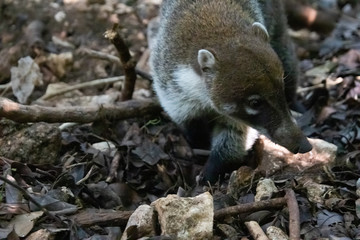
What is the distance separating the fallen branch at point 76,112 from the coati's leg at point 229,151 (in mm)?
970

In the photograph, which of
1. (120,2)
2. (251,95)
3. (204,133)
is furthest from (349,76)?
(120,2)

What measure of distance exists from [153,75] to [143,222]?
271 cm

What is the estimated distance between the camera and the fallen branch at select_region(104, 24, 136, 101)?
5973mm

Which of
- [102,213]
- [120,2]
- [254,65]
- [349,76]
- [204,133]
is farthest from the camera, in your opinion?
[120,2]

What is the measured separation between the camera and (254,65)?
5.22 meters

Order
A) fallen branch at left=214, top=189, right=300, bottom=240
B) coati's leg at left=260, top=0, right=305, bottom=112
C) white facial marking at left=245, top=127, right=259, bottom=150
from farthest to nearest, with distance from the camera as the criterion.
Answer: coati's leg at left=260, top=0, right=305, bottom=112 → white facial marking at left=245, top=127, right=259, bottom=150 → fallen branch at left=214, top=189, right=300, bottom=240

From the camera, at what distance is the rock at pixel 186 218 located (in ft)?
13.4

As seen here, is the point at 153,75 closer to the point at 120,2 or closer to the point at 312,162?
the point at 312,162

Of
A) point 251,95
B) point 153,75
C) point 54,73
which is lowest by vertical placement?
point 54,73

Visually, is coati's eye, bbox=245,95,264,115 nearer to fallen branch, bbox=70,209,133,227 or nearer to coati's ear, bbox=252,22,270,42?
coati's ear, bbox=252,22,270,42

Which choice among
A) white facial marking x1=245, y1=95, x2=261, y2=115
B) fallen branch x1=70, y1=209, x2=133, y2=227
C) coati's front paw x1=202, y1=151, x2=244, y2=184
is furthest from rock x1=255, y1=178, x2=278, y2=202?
fallen branch x1=70, y1=209, x2=133, y2=227

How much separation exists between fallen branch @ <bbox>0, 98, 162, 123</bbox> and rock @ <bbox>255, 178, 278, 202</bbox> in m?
2.03

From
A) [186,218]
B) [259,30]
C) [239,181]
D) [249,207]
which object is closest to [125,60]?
[259,30]

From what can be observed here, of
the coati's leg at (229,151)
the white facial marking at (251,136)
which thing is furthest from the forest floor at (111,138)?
the white facial marking at (251,136)
